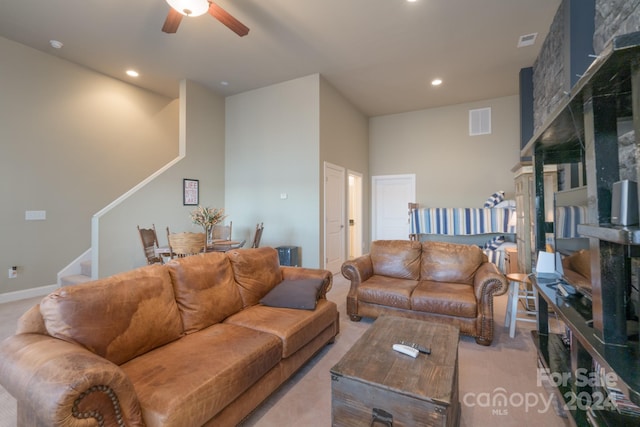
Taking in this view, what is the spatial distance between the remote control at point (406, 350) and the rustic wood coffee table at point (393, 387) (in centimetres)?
2

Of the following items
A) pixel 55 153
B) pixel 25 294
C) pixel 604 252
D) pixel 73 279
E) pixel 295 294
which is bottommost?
pixel 25 294

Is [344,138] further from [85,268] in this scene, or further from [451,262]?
[85,268]

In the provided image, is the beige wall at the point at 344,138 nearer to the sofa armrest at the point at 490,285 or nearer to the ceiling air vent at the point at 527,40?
the sofa armrest at the point at 490,285

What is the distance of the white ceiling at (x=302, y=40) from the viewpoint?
333cm

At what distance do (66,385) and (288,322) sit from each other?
4.20 ft

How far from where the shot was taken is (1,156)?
3.90m

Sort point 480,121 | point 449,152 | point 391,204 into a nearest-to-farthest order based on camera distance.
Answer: point 480,121, point 449,152, point 391,204

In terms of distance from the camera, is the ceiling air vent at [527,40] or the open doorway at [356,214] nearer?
the ceiling air vent at [527,40]

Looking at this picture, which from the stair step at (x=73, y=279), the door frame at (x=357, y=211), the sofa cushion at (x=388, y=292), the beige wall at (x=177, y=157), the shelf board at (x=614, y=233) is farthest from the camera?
the door frame at (x=357, y=211)

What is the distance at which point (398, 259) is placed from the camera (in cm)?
349

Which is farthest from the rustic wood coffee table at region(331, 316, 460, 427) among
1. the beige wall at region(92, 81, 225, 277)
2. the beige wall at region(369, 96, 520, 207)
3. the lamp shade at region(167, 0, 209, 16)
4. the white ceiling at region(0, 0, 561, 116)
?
the beige wall at region(369, 96, 520, 207)

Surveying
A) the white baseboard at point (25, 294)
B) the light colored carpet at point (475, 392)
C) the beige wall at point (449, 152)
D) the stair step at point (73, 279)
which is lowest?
the light colored carpet at point (475, 392)

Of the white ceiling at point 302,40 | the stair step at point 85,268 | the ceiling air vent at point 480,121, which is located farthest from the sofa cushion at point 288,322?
the ceiling air vent at point 480,121

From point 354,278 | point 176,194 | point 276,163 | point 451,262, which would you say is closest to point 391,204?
point 276,163
